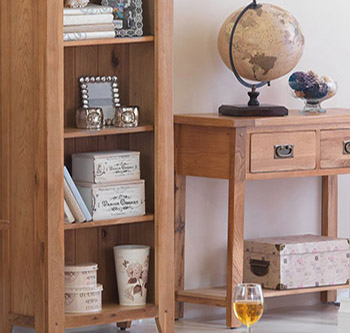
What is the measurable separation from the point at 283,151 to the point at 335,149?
10.2 inches

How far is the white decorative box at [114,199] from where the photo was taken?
11.8 ft

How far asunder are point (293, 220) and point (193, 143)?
793mm

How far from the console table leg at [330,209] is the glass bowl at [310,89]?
448mm

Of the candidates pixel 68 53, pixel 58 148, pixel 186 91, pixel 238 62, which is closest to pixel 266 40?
pixel 238 62

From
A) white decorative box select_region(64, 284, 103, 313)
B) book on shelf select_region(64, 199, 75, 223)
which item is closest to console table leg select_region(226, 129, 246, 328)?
white decorative box select_region(64, 284, 103, 313)

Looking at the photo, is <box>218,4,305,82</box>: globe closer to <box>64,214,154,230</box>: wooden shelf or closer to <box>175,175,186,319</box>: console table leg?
<box>175,175,186,319</box>: console table leg

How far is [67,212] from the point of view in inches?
138

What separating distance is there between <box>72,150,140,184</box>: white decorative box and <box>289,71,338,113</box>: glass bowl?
2.83 feet

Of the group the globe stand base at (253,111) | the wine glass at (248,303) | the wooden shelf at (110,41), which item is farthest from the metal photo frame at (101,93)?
the wine glass at (248,303)

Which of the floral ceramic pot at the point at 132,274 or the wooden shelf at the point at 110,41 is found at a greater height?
the wooden shelf at the point at 110,41

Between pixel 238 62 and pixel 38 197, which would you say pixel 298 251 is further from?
pixel 38 197

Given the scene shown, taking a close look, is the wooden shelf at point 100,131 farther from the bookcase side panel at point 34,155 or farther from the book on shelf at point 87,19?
the book on shelf at point 87,19

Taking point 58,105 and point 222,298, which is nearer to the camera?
point 58,105

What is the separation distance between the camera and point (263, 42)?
393 centimetres
